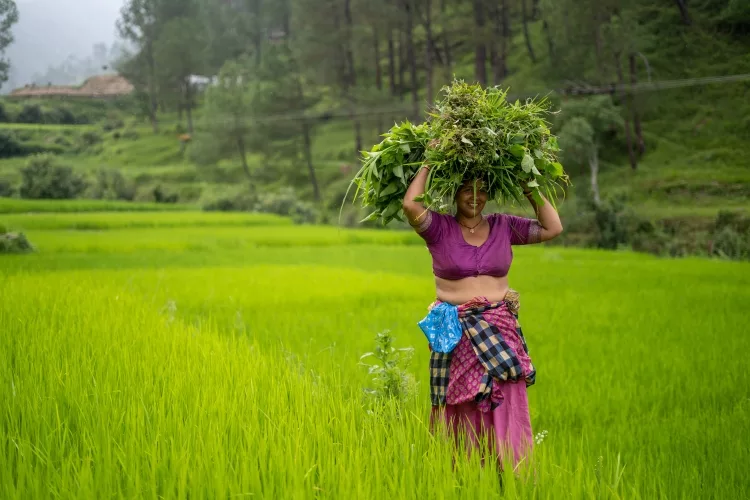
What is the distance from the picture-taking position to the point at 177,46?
33125 mm

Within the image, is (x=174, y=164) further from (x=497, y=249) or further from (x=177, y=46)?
(x=497, y=249)

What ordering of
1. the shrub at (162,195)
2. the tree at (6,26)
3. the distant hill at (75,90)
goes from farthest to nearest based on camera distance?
the shrub at (162,195), the distant hill at (75,90), the tree at (6,26)

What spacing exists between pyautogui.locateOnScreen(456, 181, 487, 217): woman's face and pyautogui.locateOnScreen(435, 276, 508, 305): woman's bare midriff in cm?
28

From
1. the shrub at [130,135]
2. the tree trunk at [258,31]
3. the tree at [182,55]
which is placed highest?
the tree trunk at [258,31]

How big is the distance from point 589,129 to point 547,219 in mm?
16006

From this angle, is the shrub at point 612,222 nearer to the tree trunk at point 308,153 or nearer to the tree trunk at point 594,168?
the tree trunk at point 594,168

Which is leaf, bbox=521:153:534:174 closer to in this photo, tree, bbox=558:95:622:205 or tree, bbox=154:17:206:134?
tree, bbox=558:95:622:205

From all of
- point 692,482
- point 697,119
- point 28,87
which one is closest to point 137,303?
point 692,482

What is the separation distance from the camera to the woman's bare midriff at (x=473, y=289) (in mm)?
2840

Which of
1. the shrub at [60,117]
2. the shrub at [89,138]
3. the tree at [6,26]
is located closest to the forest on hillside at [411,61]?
the shrub at [89,138]

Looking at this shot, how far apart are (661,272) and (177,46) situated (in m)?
28.9

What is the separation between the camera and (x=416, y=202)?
2.79m

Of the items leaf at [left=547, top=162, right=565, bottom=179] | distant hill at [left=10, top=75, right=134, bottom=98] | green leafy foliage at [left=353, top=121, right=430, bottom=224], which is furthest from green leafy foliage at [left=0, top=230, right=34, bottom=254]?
leaf at [left=547, top=162, right=565, bottom=179]

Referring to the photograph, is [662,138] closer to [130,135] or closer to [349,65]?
[130,135]
